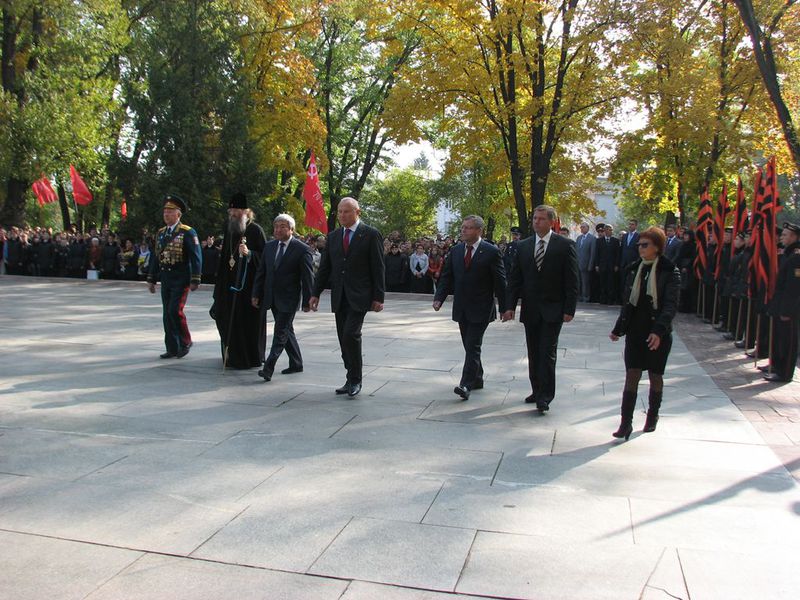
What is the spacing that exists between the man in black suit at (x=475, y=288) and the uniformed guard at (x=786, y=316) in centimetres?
375

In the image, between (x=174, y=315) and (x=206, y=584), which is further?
(x=174, y=315)

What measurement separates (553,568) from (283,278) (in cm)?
548

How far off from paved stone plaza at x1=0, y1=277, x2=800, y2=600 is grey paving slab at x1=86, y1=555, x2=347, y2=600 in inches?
0.4

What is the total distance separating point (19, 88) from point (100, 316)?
54.0 ft

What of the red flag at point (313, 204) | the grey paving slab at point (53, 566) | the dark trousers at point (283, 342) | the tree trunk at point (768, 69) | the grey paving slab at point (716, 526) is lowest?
the grey paving slab at point (53, 566)

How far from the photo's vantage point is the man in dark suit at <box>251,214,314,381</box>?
8484 millimetres

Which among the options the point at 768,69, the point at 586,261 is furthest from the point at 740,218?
the point at 586,261

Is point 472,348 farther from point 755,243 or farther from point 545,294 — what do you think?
point 755,243

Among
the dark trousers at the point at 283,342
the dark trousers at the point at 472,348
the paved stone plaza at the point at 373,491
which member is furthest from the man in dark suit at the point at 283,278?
the dark trousers at the point at 472,348

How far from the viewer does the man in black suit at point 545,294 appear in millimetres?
7176

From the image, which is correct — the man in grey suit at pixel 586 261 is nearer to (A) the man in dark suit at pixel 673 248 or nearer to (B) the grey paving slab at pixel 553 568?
(A) the man in dark suit at pixel 673 248

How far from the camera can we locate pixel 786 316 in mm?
9133

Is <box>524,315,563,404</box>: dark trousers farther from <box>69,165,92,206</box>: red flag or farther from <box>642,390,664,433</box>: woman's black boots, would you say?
<box>69,165,92,206</box>: red flag

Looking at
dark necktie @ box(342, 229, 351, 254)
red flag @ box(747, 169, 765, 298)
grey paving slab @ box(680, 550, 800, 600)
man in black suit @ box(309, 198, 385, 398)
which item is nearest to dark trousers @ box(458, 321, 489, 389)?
man in black suit @ box(309, 198, 385, 398)
